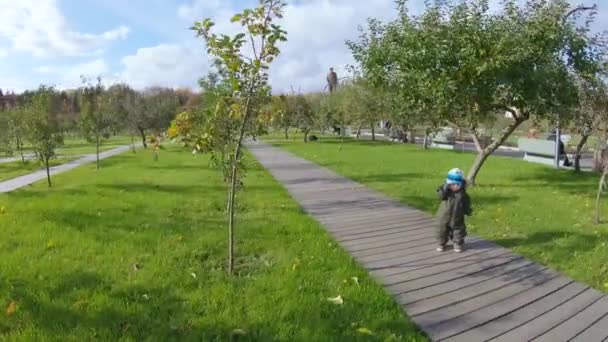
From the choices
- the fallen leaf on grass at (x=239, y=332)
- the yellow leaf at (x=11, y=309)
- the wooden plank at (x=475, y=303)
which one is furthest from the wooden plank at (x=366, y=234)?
the yellow leaf at (x=11, y=309)

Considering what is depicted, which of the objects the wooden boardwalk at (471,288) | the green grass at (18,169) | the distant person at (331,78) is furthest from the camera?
the distant person at (331,78)

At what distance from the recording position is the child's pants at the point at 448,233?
5742mm

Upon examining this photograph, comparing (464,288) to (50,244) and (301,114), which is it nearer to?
(50,244)

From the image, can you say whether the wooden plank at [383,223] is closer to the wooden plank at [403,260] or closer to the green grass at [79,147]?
the wooden plank at [403,260]

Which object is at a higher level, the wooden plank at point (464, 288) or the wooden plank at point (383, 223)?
the wooden plank at point (383, 223)

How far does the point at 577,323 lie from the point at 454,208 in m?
2.09

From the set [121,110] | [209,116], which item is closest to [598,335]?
[209,116]

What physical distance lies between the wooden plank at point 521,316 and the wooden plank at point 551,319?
0.13 ft

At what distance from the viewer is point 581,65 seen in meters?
11.0

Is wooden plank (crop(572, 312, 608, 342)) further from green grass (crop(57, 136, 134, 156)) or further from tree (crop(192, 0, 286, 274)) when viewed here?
green grass (crop(57, 136, 134, 156))

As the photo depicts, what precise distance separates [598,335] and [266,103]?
11.6 ft

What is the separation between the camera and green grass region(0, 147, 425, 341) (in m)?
3.57

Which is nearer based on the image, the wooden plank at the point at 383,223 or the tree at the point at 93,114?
the wooden plank at the point at 383,223

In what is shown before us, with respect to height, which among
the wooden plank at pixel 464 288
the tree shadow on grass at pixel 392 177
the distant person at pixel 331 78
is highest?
the distant person at pixel 331 78
